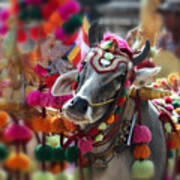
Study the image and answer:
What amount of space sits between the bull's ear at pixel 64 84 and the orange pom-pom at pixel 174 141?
0.69 m

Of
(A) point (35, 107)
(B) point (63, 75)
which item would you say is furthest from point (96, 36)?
(A) point (35, 107)

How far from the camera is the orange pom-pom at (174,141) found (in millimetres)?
2176

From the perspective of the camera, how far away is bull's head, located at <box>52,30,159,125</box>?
1.69 metres

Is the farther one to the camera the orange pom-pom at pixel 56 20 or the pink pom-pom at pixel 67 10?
the orange pom-pom at pixel 56 20

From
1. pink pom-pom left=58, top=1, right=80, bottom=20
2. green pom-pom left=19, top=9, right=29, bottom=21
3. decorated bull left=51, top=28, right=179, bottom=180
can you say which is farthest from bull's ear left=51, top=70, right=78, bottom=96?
green pom-pom left=19, top=9, right=29, bottom=21

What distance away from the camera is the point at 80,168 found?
2125 millimetres

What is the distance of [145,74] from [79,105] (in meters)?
0.41

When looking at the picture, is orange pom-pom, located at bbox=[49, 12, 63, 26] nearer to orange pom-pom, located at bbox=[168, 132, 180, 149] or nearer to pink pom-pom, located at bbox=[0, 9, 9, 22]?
pink pom-pom, located at bbox=[0, 9, 9, 22]

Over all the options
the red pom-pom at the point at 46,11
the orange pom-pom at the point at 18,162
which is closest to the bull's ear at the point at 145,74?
the orange pom-pom at the point at 18,162

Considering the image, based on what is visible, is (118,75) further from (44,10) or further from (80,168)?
(44,10)

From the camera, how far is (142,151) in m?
1.99

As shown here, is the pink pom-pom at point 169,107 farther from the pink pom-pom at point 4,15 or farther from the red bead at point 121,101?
the pink pom-pom at point 4,15

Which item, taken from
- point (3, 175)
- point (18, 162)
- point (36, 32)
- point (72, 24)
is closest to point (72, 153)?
point (18, 162)

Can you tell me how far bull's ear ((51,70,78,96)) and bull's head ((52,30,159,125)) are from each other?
0.52ft
